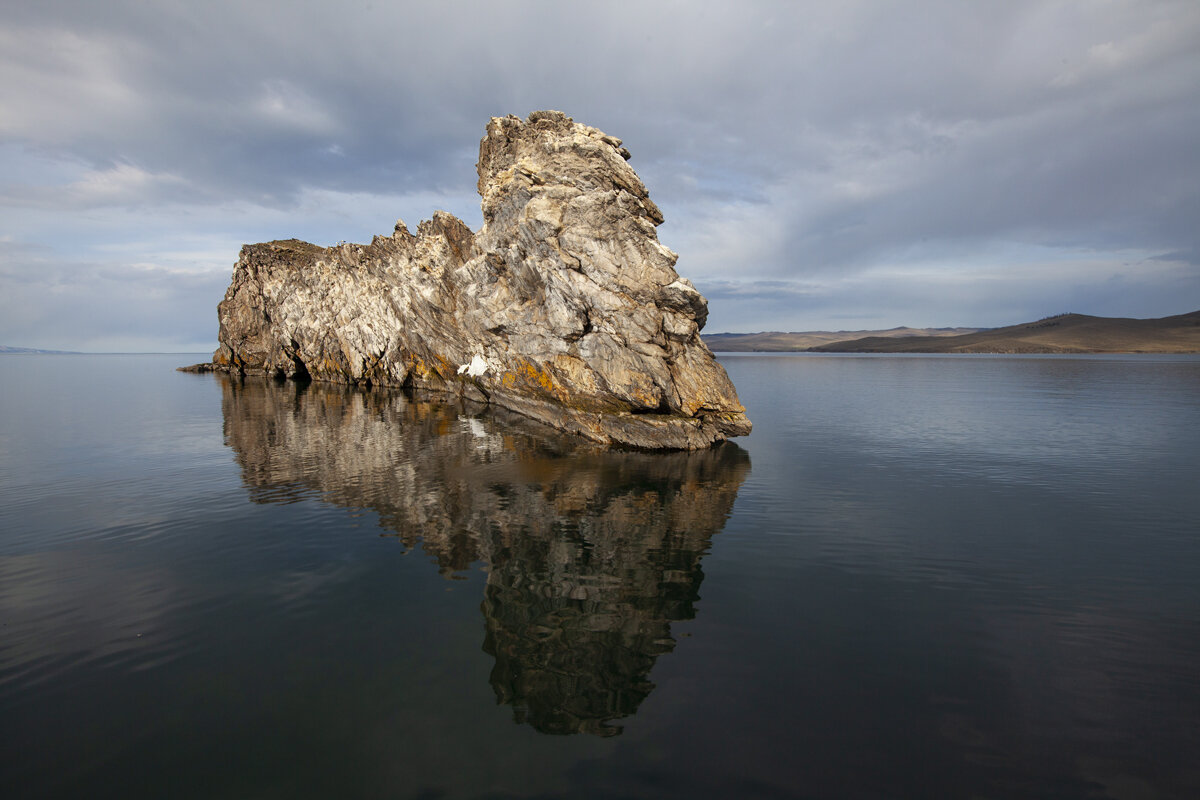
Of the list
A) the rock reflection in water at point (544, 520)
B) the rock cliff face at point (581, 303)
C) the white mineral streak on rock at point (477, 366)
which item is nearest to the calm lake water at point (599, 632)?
the rock reflection in water at point (544, 520)

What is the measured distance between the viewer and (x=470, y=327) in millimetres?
61375

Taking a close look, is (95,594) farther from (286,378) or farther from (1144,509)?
(286,378)

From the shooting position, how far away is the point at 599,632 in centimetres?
1454

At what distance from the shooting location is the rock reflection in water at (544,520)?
12.9 m

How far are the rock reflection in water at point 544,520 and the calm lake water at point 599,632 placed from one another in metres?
0.16

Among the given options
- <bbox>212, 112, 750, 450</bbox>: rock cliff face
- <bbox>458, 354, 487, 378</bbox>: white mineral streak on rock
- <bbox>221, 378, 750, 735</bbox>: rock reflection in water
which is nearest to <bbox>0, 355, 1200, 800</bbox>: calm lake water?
<bbox>221, 378, 750, 735</bbox>: rock reflection in water

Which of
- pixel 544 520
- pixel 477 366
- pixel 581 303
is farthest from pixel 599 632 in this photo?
pixel 477 366

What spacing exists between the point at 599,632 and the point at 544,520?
10.1 metres

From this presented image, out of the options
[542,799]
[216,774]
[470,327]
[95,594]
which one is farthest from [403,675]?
[470,327]

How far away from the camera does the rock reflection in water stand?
1294 centimetres

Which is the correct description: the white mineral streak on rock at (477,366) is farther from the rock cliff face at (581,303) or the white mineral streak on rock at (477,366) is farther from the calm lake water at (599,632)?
the calm lake water at (599,632)

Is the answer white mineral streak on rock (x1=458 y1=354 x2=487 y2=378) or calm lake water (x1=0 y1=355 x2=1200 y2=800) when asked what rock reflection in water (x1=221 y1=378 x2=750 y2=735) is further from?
white mineral streak on rock (x1=458 y1=354 x2=487 y2=378)

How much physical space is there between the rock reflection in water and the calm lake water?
0.16 metres

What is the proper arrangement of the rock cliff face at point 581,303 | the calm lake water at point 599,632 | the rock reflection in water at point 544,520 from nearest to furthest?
the calm lake water at point 599,632
the rock reflection in water at point 544,520
the rock cliff face at point 581,303
